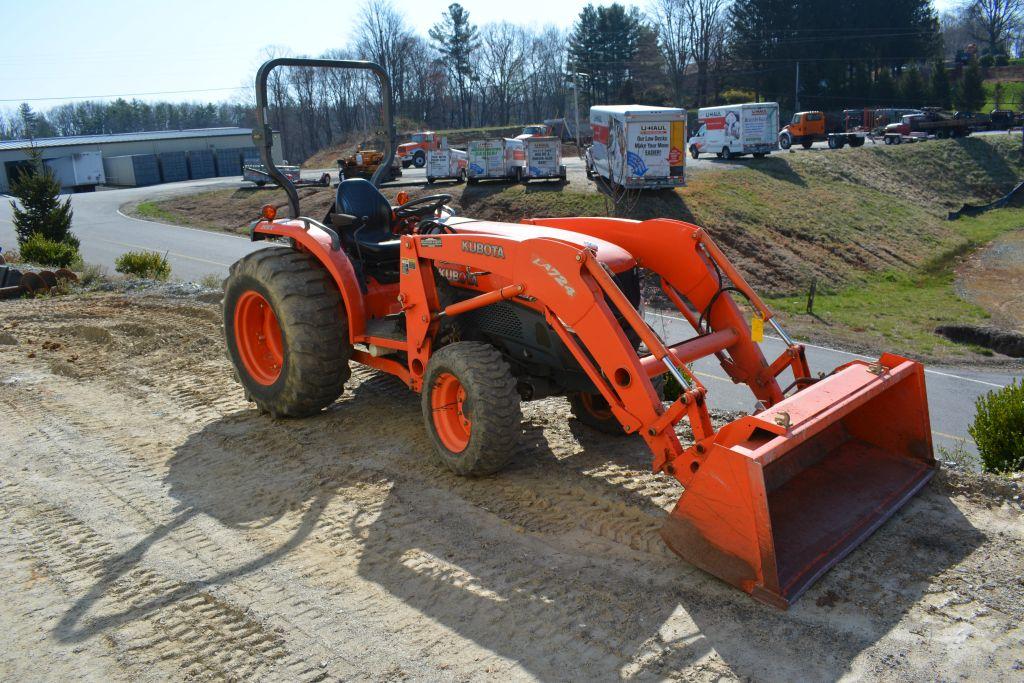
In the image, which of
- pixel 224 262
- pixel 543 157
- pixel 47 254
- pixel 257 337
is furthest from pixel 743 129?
pixel 257 337

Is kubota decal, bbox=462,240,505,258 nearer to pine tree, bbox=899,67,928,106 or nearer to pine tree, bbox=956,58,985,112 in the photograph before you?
pine tree, bbox=956,58,985,112

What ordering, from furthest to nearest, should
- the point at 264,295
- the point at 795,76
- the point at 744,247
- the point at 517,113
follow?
the point at 517,113 → the point at 795,76 → the point at 744,247 → the point at 264,295

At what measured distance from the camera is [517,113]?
256 feet

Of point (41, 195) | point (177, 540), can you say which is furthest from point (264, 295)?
point (41, 195)

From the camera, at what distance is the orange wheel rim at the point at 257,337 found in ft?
23.3

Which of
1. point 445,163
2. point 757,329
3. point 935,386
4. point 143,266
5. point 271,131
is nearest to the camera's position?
point 757,329

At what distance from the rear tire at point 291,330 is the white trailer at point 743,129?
100 ft

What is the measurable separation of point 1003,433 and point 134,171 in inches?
2080

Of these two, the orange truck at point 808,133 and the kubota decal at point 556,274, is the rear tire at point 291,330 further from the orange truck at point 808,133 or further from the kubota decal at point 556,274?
the orange truck at point 808,133

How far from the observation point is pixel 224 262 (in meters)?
21.7

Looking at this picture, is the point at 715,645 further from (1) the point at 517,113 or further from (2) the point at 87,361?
(1) the point at 517,113

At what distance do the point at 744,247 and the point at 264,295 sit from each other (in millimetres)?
18598

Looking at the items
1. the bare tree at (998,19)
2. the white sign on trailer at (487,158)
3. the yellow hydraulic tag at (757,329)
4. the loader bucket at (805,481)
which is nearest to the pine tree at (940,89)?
the bare tree at (998,19)

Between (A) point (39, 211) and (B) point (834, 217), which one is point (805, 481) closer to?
(A) point (39, 211)
